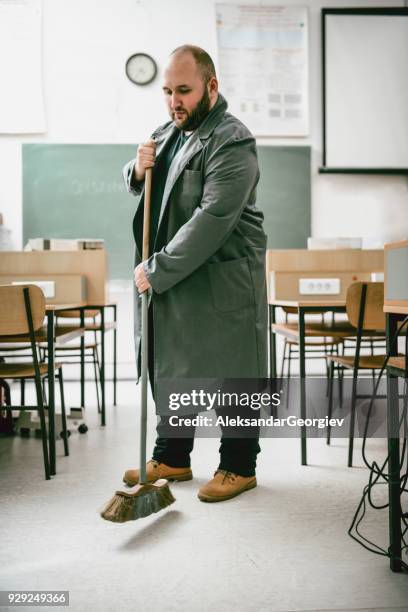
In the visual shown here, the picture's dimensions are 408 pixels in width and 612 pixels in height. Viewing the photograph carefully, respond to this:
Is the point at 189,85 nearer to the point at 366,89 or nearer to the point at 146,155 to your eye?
the point at 146,155

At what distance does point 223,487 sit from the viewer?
189cm

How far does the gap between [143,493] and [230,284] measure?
70cm

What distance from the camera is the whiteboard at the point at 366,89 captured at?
4.65 metres

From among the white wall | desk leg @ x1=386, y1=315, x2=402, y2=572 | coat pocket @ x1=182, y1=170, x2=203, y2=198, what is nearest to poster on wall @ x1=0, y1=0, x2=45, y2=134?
the white wall

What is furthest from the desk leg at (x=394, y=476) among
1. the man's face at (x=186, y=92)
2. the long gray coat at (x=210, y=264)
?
the man's face at (x=186, y=92)

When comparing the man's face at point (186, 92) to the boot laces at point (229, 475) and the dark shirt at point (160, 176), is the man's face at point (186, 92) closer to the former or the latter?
the dark shirt at point (160, 176)

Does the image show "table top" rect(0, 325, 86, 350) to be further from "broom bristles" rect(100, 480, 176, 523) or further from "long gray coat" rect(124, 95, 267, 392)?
"broom bristles" rect(100, 480, 176, 523)

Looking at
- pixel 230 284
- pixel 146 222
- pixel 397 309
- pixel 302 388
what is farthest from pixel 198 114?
pixel 302 388

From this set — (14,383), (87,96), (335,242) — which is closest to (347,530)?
(335,242)

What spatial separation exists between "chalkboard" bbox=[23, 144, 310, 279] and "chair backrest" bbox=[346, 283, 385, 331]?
248cm

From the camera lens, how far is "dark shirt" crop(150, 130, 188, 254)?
197cm

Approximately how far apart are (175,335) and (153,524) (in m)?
0.58

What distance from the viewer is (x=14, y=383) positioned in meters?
4.56

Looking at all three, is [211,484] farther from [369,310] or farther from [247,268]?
[369,310]
